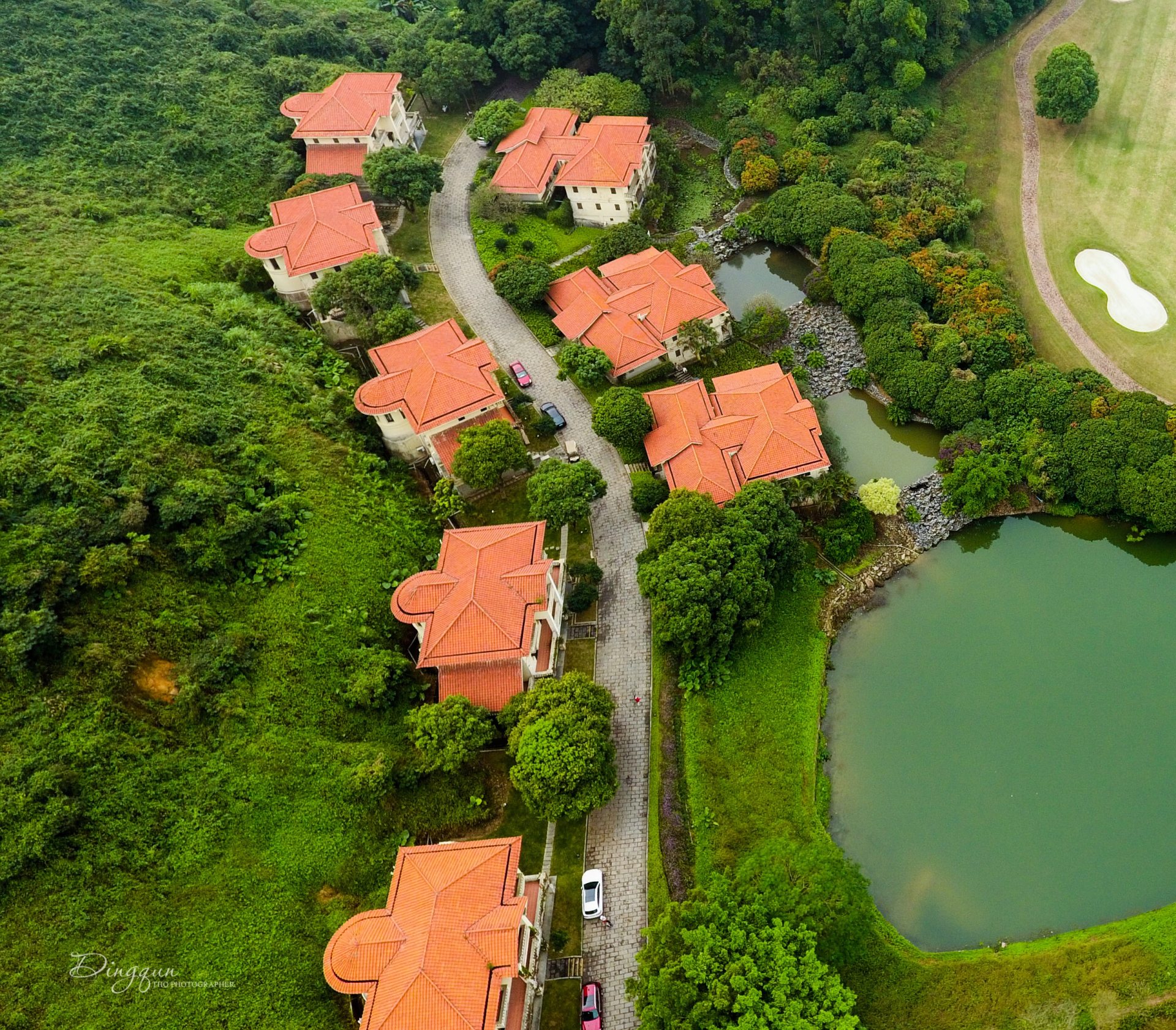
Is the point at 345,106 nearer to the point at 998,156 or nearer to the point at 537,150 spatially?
the point at 537,150

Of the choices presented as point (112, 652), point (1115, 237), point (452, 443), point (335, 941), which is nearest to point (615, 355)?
point (452, 443)

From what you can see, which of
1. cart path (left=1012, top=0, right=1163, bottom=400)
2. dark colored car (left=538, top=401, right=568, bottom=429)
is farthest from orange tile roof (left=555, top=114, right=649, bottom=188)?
cart path (left=1012, top=0, right=1163, bottom=400)

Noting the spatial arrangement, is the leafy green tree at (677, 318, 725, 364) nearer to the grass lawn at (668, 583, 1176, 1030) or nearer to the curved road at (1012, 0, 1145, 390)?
the grass lawn at (668, 583, 1176, 1030)

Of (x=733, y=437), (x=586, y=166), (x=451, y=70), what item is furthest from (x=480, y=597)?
(x=451, y=70)

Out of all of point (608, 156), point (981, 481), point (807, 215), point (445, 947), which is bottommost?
point (445, 947)

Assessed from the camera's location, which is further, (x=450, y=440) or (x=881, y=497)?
(x=450, y=440)

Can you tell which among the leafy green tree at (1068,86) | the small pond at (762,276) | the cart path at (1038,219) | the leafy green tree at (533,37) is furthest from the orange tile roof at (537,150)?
the leafy green tree at (1068,86)

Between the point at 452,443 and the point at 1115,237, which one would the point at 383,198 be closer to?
the point at 452,443
